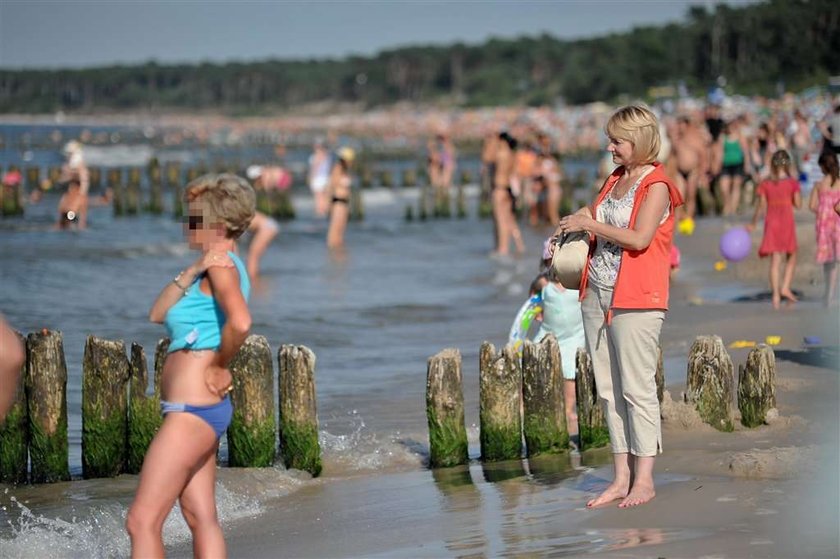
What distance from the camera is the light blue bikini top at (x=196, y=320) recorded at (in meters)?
4.96

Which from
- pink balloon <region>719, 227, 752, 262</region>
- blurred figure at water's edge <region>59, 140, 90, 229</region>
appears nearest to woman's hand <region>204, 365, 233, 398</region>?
pink balloon <region>719, 227, 752, 262</region>

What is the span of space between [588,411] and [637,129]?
2.41 meters

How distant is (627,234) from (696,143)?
18527mm

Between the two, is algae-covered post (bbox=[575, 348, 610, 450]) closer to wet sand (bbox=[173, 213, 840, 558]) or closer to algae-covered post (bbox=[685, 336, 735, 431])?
wet sand (bbox=[173, 213, 840, 558])

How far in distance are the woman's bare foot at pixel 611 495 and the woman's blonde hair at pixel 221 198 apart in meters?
2.51

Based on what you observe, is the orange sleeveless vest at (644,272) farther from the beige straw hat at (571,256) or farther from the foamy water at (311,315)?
the foamy water at (311,315)

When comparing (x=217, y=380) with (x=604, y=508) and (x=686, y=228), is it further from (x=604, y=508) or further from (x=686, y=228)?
(x=686, y=228)

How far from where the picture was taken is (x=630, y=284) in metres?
6.20

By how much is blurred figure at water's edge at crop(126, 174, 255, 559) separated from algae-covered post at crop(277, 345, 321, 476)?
8.95 feet

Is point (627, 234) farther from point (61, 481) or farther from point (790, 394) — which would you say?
point (61, 481)

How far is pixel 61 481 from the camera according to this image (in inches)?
320

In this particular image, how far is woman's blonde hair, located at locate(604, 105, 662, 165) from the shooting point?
243 inches

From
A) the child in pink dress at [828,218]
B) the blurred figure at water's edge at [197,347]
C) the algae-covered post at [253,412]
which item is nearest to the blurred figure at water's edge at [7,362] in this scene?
the blurred figure at water's edge at [197,347]

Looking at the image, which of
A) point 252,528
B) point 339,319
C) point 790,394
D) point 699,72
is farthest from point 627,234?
point 699,72
